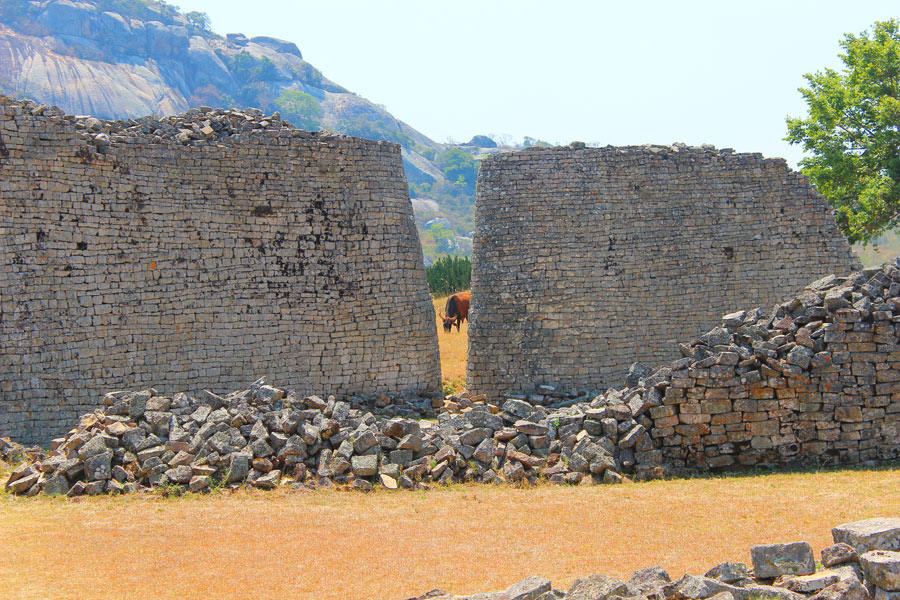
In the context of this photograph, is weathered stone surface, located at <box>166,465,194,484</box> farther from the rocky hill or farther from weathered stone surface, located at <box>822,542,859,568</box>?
the rocky hill

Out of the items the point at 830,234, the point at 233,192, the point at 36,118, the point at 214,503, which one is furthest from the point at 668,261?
Answer: the point at 36,118

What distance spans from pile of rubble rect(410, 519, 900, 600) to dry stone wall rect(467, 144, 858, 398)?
9.91 metres

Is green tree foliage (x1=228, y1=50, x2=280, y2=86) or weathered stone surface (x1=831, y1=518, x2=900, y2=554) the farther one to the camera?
green tree foliage (x1=228, y1=50, x2=280, y2=86)

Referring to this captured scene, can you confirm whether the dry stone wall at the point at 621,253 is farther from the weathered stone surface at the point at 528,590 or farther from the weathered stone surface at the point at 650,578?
the weathered stone surface at the point at 528,590

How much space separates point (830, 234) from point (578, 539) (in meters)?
12.2

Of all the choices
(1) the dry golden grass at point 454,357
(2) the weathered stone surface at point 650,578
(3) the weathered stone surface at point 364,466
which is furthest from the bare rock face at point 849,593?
(1) the dry golden grass at point 454,357

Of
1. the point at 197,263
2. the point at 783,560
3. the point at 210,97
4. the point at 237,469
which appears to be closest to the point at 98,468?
the point at 237,469

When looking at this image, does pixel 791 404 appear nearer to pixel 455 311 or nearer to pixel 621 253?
pixel 621 253

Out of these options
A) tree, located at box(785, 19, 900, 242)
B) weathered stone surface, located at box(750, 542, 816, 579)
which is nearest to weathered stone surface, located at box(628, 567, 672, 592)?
weathered stone surface, located at box(750, 542, 816, 579)

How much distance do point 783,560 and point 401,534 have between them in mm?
4035

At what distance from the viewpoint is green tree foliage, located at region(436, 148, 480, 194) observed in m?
137

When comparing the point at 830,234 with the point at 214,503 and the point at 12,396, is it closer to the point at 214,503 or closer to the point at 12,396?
the point at 214,503

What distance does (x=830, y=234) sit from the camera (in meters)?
17.6

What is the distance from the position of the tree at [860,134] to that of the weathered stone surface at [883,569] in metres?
19.0
